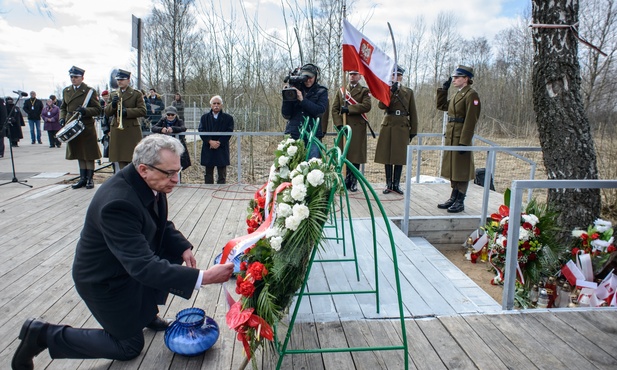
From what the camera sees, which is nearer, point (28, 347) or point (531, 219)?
point (28, 347)

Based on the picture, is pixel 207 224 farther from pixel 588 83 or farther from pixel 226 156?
pixel 588 83

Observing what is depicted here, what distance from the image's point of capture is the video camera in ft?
16.4

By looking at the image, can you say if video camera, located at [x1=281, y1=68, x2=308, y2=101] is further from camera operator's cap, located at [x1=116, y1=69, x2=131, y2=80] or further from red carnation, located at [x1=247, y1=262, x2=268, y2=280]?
red carnation, located at [x1=247, y1=262, x2=268, y2=280]

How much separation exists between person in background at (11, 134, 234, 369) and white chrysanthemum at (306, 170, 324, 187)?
0.52m

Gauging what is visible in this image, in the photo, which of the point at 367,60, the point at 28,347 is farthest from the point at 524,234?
the point at 28,347

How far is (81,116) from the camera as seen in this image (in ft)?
21.5

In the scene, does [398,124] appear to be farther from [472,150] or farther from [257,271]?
[257,271]

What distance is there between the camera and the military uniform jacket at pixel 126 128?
658 centimetres

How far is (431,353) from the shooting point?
2.37 m

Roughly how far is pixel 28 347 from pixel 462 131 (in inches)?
192

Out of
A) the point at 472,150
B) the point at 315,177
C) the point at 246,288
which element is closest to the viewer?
the point at 246,288

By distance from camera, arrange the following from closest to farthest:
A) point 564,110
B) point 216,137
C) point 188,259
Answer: point 188,259 < point 564,110 < point 216,137

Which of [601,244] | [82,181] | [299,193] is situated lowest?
[601,244]

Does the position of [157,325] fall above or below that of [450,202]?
below
